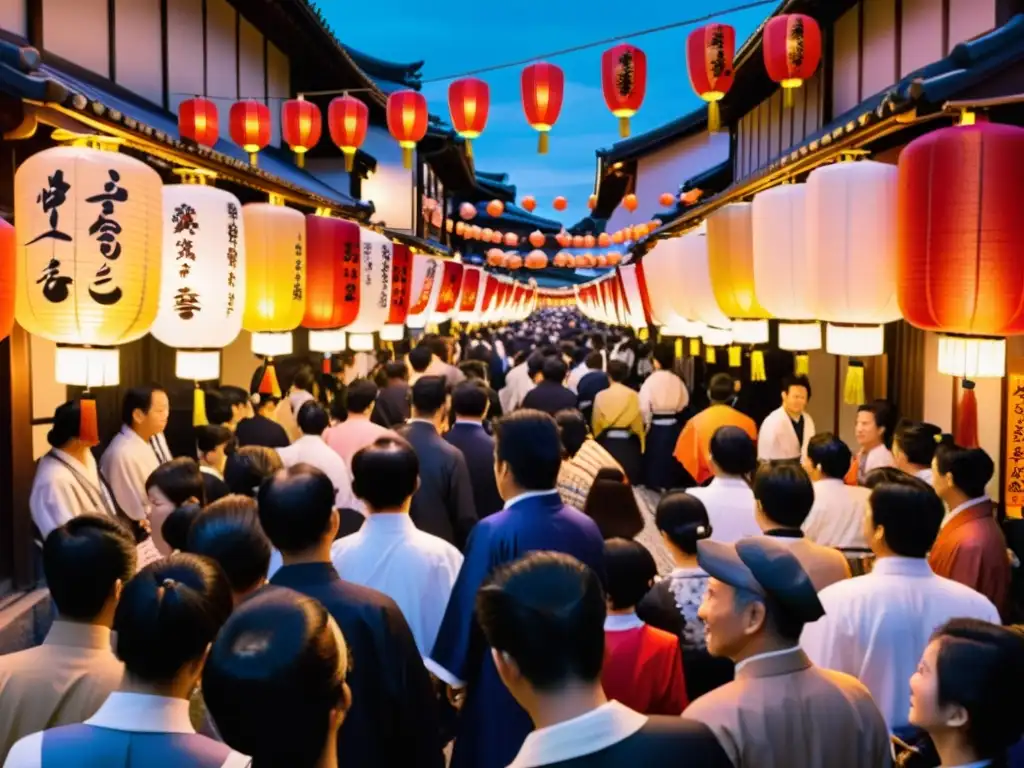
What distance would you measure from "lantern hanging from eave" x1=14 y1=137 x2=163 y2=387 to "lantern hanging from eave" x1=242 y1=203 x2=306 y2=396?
2283mm

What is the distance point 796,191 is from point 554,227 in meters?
53.6

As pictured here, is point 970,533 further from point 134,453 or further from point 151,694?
point 134,453

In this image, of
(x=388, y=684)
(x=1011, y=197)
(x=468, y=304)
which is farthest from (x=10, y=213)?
(x=468, y=304)

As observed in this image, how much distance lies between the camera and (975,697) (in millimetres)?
2902

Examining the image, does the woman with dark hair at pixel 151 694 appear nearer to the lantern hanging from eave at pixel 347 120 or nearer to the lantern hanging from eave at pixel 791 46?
the lantern hanging from eave at pixel 791 46

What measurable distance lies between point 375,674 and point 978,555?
3.84m

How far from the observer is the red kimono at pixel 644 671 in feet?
13.5

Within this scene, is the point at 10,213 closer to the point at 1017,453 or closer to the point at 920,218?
the point at 920,218

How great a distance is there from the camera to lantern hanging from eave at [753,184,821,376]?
6.89 m

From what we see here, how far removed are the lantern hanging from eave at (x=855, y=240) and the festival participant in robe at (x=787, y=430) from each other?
371cm

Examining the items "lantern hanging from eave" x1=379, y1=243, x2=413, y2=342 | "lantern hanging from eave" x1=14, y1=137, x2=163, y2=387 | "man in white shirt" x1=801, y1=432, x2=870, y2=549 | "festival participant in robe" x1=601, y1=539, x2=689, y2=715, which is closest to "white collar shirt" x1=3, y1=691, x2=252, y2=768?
"festival participant in robe" x1=601, y1=539, x2=689, y2=715

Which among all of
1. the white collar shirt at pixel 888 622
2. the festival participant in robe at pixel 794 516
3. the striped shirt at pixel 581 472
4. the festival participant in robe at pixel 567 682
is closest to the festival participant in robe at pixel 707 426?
the striped shirt at pixel 581 472

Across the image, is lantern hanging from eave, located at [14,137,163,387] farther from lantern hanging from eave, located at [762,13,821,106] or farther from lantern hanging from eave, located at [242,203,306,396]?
lantern hanging from eave, located at [762,13,821,106]

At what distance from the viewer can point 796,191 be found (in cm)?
696
